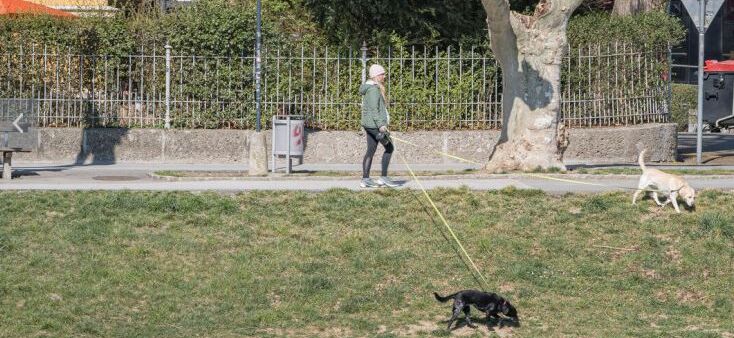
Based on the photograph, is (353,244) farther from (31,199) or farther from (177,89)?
(177,89)

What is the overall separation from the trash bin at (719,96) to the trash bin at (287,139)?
9912 mm

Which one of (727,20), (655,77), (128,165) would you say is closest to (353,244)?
(128,165)

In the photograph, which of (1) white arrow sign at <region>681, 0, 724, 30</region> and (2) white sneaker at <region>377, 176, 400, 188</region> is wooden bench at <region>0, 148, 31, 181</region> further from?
(1) white arrow sign at <region>681, 0, 724, 30</region>

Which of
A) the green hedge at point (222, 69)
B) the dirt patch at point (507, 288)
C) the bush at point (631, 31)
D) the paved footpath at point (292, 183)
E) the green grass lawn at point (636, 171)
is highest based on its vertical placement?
the bush at point (631, 31)

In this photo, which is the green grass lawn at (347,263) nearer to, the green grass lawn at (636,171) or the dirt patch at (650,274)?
the dirt patch at (650,274)

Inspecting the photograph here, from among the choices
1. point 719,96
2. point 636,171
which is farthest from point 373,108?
point 719,96

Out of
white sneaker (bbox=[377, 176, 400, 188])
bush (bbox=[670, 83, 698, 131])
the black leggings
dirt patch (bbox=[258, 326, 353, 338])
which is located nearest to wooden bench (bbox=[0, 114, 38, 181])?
the black leggings

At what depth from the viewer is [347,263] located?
47.6ft

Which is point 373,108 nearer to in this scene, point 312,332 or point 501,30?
point 501,30

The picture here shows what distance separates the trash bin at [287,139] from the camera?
800 inches

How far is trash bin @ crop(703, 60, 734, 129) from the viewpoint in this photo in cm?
2689

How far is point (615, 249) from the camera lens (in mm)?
15086

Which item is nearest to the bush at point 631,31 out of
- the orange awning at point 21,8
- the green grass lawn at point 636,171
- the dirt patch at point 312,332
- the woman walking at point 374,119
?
the green grass lawn at point 636,171

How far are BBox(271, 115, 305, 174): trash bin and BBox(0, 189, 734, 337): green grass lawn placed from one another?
3418 mm
